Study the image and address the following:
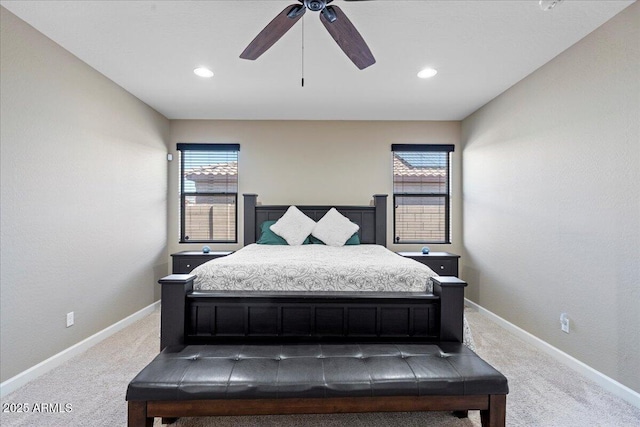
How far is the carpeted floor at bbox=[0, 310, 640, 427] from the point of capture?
1.90m

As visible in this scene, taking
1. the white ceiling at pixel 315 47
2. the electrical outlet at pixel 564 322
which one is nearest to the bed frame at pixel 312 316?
the electrical outlet at pixel 564 322

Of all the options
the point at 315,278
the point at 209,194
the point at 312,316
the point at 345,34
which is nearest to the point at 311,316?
the point at 312,316

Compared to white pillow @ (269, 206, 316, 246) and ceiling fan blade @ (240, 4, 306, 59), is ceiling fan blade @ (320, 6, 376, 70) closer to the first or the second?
ceiling fan blade @ (240, 4, 306, 59)

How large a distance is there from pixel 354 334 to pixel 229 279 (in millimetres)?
982

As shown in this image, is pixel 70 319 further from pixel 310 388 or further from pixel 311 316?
pixel 310 388

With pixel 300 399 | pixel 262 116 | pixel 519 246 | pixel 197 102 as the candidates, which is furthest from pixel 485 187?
pixel 197 102

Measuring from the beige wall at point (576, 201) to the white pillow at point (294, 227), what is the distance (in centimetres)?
235

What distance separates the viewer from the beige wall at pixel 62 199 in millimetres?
2260

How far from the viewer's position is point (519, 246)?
129 inches

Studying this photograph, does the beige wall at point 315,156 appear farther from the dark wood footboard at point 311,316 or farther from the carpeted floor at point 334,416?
the dark wood footboard at point 311,316

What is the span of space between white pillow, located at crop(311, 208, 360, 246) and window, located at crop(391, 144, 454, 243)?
0.95 m

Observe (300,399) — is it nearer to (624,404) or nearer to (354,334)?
(354,334)

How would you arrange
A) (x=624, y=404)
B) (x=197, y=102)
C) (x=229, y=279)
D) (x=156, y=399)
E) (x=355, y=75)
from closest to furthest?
1. (x=156, y=399)
2. (x=624, y=404)
3. (x=229, y=279)
4. (x=355, y=75)
5. (x=197, y=102)

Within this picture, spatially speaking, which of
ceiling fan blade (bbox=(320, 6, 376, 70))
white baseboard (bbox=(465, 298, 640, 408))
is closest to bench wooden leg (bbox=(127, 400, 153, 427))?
ceiling fan blade (bbox=(320, 6, 376, 70))
